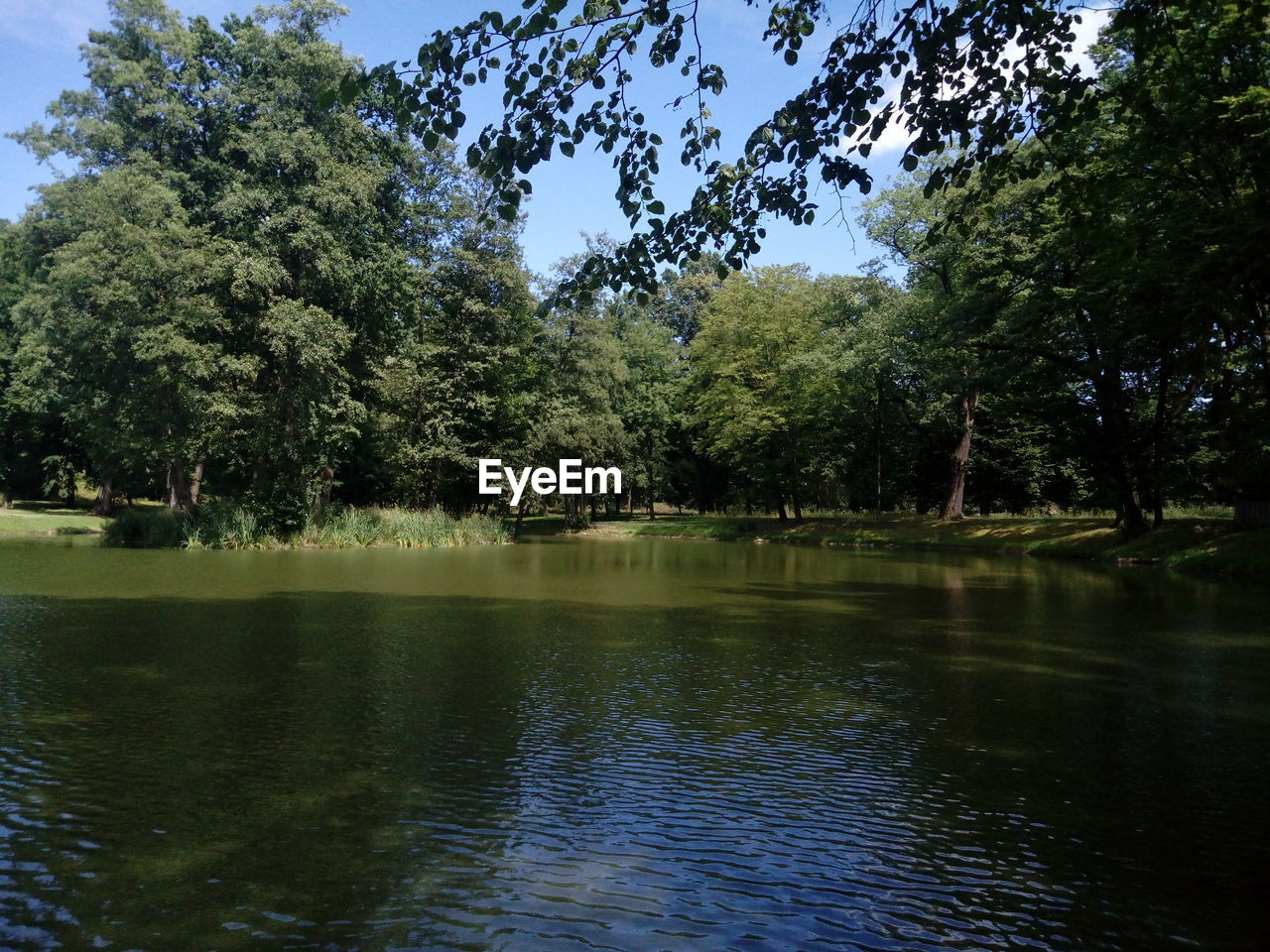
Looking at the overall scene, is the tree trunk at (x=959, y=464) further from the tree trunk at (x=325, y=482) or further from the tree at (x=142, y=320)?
the tree at (x=142, y=320)

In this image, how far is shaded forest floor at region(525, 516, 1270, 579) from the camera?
81.4 feet

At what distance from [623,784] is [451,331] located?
3742 cm

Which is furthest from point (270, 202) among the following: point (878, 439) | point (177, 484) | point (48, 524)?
point (878, 439)

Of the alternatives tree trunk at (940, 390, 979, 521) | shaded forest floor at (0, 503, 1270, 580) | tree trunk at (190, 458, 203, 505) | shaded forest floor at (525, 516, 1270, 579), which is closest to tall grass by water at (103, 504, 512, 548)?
shaded forest floor at (0, 503, 1270, 580)

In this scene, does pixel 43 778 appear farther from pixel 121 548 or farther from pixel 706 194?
pixel 121 548

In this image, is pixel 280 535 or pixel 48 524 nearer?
pixel 280 535

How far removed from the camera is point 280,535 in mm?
31422

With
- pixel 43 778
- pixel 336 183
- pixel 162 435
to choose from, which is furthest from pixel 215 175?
pixel 43 778

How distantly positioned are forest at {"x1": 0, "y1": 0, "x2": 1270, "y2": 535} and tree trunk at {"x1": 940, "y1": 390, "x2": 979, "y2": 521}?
0.40 ft

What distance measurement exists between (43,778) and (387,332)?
103 ft

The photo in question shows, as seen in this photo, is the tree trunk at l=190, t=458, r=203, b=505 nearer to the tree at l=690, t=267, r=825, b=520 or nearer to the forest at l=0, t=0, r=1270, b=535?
the forest at l=0, t=0, r=1270, b=535

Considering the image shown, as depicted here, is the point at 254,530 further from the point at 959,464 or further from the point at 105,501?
the point at 959,464

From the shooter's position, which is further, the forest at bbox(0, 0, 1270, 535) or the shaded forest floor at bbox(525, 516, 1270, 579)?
the forest at bbox(0, 0, 1270, 535)

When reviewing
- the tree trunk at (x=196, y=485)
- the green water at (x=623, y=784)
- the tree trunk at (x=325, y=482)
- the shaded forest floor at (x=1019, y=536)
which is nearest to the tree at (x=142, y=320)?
the tree trunk at (x=196, y=485)
